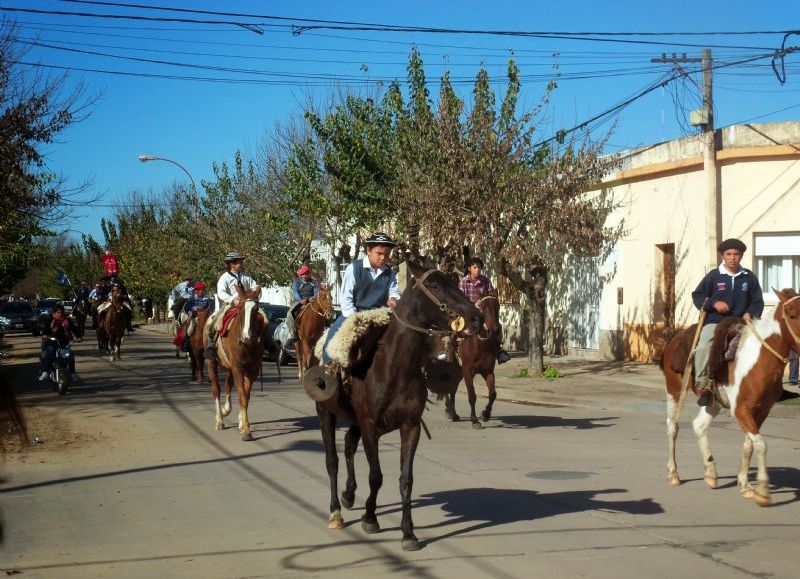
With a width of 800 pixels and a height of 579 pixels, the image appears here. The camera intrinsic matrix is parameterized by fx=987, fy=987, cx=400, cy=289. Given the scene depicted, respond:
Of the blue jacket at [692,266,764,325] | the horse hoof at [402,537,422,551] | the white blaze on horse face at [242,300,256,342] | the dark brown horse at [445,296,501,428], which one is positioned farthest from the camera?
the dark brown horse at [445,296,501,428]

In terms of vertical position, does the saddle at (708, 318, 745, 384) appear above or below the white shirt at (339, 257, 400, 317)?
below

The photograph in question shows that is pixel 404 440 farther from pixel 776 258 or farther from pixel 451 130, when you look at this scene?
pixel 776 258

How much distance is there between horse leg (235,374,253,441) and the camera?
13.5 m

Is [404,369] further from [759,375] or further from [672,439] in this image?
[672,439]

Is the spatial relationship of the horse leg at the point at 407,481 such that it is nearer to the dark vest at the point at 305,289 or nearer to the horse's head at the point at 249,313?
the horse's head at the point at 249,313

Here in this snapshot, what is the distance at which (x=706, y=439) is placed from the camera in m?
9.84

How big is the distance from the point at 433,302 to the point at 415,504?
89.2 inches

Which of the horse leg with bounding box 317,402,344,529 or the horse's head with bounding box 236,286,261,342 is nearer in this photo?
the horse leg with bounding box 317,402,344,529

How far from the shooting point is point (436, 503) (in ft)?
29.7

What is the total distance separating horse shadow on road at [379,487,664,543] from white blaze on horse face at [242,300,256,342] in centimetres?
532

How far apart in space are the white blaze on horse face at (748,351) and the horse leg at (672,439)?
0.89 metres

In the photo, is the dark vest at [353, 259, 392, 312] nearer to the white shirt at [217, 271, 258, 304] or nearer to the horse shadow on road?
the horse shadow on road

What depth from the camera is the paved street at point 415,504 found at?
703cm

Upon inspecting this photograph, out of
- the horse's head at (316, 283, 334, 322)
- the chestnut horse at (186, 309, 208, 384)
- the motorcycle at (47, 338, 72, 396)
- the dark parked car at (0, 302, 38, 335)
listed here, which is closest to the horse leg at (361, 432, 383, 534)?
the chestnut horse at (186, 309, 208, 384)
